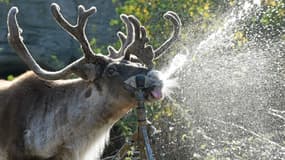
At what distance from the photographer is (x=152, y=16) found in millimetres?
7230

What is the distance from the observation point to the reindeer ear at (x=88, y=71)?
4582mm

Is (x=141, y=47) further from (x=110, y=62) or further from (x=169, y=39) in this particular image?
(x=169, y=39)

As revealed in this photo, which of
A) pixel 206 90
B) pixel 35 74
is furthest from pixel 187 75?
pixel 35 74

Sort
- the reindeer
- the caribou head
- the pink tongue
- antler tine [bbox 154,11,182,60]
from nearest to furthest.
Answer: the pink tongue → the caribou head → the reindeer → antler tine [bbox 154,11,182,60]

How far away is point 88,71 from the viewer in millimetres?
4594

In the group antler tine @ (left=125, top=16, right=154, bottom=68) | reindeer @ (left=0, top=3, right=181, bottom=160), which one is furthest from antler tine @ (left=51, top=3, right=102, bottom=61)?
antler tine @ (left=125, top=16, right=154, bottom=68)

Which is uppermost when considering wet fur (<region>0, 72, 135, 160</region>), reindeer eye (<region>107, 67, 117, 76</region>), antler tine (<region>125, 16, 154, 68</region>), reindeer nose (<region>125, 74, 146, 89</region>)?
antler tine (<region>125, 16, 154, 68</region>)

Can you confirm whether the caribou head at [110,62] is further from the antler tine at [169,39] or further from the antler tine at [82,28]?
the antler tine at [169,39]

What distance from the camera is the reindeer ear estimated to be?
180 inches

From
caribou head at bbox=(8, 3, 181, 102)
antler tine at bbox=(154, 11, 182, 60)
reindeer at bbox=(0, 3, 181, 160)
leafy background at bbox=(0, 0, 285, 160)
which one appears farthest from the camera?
leafy background at bbox=(0, 0, 285, 160)

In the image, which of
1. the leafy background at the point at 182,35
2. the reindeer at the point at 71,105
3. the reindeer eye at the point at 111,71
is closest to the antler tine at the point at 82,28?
the reindeer at the point at 71,105

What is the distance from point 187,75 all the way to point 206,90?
234mm

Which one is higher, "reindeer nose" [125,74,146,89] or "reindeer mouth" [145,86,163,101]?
"reindeer nose" [125,74,146,89]

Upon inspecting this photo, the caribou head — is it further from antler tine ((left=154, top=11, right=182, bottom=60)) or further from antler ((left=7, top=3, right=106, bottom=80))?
antler tine ((left=154, top=11, right=182, bottom=60))
